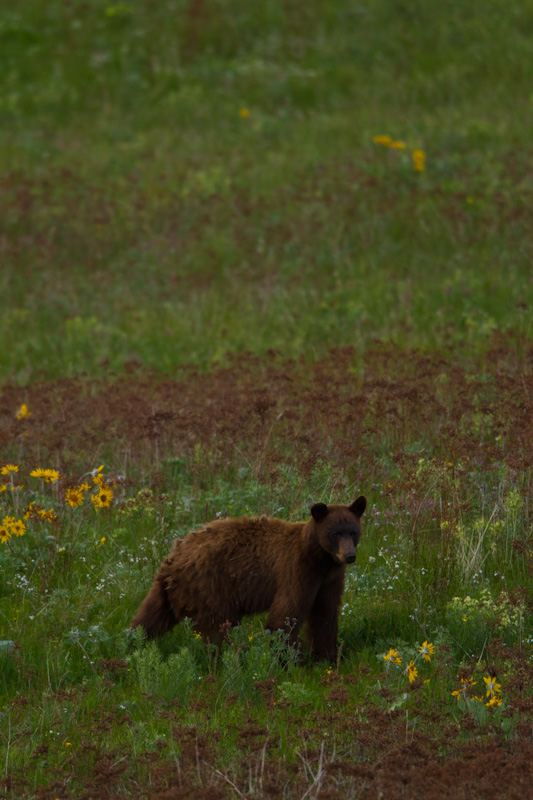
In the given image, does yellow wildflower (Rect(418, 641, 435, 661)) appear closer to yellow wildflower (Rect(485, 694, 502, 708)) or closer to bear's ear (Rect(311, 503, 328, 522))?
yellow wildflower (Rect(485, 694, 502, 708))

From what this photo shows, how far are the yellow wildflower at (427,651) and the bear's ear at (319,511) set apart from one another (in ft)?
2.94

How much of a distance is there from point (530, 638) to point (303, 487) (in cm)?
224

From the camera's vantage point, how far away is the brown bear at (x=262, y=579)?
17.6 feet

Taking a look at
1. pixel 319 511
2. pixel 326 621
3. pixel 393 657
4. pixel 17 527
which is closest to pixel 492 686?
pixel 393 657

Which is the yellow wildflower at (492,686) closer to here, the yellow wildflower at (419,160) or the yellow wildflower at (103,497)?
the yellow wildflower at (103,497)

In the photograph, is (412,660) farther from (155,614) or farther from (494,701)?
(155,614)

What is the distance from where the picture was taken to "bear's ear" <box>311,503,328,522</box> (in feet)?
17.4

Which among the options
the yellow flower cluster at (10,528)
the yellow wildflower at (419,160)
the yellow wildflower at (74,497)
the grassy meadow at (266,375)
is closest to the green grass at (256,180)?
the grassy meadow at (266,375)

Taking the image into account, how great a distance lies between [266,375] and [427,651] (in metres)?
5.24

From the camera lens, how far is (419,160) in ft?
55.8

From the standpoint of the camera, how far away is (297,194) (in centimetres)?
1708

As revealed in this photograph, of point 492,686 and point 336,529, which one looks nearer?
point 492,686

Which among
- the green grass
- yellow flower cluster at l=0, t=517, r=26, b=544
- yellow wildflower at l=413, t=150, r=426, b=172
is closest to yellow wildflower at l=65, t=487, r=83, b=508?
yellow flower cluster at l=0, t=517, r=26, b=544

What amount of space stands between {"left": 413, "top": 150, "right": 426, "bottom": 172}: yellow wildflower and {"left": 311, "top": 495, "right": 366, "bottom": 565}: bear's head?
41.1 feet
